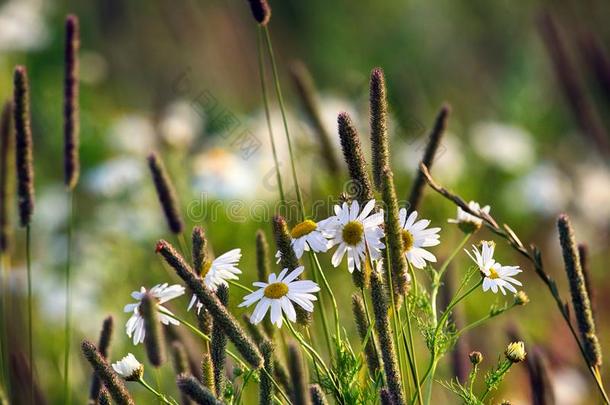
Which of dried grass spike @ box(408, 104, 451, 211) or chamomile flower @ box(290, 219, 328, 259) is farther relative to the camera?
dried grass spike @ box(408, 104, 451, 211)

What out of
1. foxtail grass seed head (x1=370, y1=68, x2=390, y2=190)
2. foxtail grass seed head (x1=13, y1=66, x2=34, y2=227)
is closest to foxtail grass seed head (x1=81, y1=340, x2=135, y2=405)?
foxtail grass seed head (x1=370, y1=68, x2=390, y2=190)

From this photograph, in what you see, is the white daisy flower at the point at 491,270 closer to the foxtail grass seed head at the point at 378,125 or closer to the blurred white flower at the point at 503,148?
the foxtail grass seed head at the point at 378,125

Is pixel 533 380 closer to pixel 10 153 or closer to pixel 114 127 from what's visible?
pixel 10 153

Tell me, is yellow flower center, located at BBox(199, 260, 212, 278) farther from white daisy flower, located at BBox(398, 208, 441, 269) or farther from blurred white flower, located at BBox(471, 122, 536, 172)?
blurred white flower, located at BBox(471, 122, 536, 172)

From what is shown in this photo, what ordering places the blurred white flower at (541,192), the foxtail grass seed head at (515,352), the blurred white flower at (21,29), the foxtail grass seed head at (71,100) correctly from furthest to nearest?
the blurred white flower at (21,29) < the blurred white flower at (541,192) < the foxtail grass seed head at (71,100) < the foxtail grass seed head at (515,352)

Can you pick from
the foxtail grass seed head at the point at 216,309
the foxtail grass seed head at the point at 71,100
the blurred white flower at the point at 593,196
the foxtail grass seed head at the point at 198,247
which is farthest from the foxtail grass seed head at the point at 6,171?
the blurred white flower at the point at 593,196

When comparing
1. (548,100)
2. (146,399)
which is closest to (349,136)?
(146,399)
